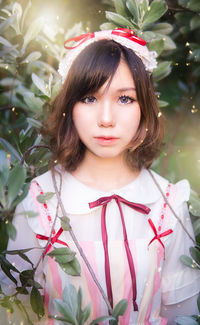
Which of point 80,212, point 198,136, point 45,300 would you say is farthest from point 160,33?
point 45,300

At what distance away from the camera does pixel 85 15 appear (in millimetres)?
1989

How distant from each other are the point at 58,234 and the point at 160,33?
93 cm

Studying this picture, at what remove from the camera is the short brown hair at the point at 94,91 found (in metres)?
1.36

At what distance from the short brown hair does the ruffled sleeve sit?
21 cm

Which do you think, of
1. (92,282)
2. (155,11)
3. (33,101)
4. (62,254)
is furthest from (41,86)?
(92,282)

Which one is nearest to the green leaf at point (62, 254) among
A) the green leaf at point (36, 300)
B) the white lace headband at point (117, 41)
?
the green leaf at point (36, 300)

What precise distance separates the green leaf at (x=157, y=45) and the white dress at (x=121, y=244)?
528 mm

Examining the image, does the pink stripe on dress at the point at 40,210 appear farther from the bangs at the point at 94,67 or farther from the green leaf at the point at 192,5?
the green leaf at the point at 192,5

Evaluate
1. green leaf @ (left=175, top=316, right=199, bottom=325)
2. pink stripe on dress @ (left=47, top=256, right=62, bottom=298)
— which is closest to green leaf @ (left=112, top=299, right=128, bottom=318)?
green leaf @ (left=175, top=316, right=199, bottom=325)

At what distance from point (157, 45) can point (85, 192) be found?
652 mm

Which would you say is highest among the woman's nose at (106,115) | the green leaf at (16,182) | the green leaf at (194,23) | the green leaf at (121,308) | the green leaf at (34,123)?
the green leaf at (194,23)

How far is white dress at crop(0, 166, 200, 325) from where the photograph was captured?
1461 millimetres

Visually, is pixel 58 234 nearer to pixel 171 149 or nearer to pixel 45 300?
pixel 45 300

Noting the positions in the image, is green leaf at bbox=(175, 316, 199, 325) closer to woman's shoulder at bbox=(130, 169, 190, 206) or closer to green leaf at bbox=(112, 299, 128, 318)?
green leaf at bbox=(112, 299, 128, 318)
